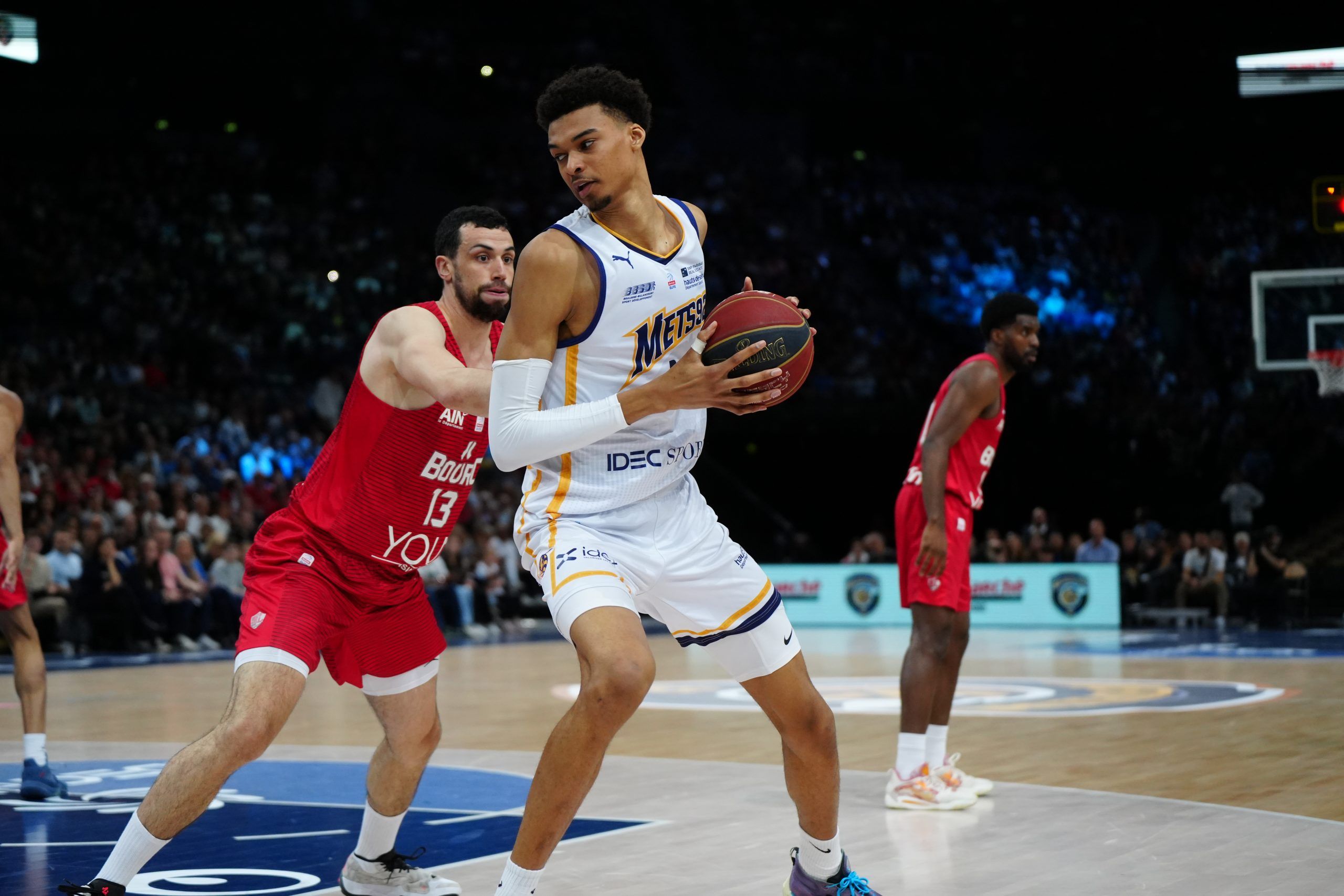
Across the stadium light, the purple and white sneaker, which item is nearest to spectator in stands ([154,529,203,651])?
the stadium light

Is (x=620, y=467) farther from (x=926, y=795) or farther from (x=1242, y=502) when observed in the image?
(x=1242, y=502)

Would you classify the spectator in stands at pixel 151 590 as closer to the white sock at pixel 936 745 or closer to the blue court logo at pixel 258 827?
the blue court logo at pixel 258 827

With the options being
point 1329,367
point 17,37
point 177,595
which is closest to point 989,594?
point 1329,367

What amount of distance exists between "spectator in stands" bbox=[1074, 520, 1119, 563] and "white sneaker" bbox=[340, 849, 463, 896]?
47.8 feet

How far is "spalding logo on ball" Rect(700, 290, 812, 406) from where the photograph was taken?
3418mm

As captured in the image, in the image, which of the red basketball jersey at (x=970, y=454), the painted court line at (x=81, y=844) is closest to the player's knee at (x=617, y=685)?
the painted court line at (x=81, y=844)

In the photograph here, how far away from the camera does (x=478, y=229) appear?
436cm

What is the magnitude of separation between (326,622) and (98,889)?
90cm

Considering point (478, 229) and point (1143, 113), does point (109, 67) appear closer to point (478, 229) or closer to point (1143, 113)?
point (1143, 113)

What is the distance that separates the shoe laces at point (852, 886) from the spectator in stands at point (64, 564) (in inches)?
451

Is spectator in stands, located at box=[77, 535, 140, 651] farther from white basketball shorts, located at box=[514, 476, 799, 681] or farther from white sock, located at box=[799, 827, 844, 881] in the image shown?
white sock, located at box=[799, 827, 844, 881]

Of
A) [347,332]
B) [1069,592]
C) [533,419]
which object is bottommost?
[1069,592]

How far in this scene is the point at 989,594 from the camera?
58.3 feet

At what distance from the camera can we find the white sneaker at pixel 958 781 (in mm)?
5715
